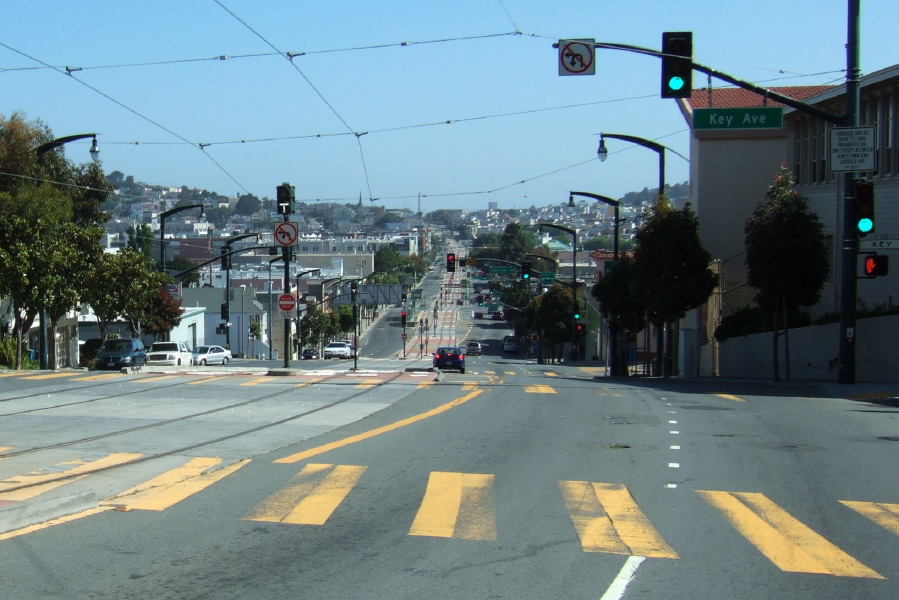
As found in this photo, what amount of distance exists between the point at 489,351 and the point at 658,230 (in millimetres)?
69684

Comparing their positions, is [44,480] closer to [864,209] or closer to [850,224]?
[864,209]

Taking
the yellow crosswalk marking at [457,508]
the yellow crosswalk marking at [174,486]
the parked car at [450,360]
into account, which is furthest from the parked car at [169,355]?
the yellow crosswalk marking at [457,508]

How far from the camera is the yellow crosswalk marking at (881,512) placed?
954 centimetres

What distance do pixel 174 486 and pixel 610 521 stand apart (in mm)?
4951

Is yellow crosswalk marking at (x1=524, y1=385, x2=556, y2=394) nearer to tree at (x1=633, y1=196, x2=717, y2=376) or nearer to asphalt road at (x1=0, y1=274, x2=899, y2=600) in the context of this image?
asphalt road at (x1=0, y1=274, x2=899, y2=600)

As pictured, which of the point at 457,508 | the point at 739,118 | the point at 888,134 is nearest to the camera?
the point at 457,508

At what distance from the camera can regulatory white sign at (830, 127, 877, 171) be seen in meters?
22.9

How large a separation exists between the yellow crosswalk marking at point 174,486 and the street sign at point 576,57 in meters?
10.2

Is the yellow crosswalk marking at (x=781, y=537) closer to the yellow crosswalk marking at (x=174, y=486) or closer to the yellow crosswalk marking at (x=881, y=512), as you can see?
the yellow crosswalk marking at (x=881, y=512)

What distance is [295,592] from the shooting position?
7043 mm

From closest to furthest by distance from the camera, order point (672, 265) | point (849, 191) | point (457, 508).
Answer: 1. point (457, 508)
2. point (849, 191)
3. point (672, 265)

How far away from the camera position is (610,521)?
9.48 meters

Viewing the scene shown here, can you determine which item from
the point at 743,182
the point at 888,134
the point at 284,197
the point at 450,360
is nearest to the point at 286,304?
the point at 284,197

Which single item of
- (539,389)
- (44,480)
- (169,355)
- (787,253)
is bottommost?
(169,355)
